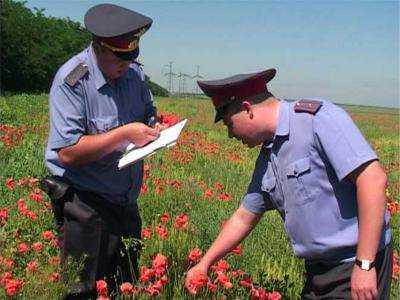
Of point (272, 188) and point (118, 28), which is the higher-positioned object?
point (118, 28)

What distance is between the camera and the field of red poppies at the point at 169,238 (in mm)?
2881

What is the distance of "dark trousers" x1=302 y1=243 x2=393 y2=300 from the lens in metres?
2.54

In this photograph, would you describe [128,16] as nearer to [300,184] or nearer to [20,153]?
[300,184]

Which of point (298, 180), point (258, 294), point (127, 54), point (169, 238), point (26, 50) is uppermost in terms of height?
point (127, 54)

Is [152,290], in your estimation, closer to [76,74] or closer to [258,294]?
[258,294]

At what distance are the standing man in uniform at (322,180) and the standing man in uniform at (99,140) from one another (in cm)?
53

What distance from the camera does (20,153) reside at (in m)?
7.99

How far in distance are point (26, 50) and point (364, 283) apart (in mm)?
42593

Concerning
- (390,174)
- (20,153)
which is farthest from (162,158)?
(390,174)

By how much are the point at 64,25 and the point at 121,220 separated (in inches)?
2278

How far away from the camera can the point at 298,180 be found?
2.48 m

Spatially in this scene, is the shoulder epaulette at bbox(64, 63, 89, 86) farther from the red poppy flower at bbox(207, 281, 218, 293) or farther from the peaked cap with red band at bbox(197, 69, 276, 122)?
the red poppy flower at bbox(207, 281, 218, 293)

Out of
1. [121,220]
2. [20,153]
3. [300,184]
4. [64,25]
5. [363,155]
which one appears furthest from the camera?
[64,25]

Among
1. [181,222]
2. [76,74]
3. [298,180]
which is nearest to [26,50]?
[181,222]
